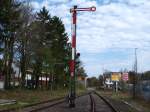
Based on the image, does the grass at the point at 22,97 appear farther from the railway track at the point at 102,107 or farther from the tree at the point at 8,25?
the tree at the point at 8,25

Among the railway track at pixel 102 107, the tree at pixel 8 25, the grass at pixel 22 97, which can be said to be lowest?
the railway track at pixel 102 107

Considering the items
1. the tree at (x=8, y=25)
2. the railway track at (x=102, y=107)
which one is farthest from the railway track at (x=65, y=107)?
the tree at (x=8, y=25)

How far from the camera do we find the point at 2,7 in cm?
6556

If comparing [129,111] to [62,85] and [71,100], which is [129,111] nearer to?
[71,100]

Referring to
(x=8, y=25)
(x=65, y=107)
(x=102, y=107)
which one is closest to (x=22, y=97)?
(x=102, y=107)

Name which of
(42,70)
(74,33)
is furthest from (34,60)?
(74,33)

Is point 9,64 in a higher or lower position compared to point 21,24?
lower

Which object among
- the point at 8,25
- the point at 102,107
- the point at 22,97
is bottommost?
the point at 102,107

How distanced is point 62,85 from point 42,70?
2963cm

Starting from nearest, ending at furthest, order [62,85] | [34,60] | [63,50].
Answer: [34,60], [63,50], [62,85]

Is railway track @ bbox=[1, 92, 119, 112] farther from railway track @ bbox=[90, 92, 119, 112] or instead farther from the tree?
the tree

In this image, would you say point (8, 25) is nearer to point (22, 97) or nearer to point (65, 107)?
point (22, 97)

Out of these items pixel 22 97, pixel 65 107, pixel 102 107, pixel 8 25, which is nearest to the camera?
pixel 65 107

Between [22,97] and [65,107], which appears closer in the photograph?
[65,107]
